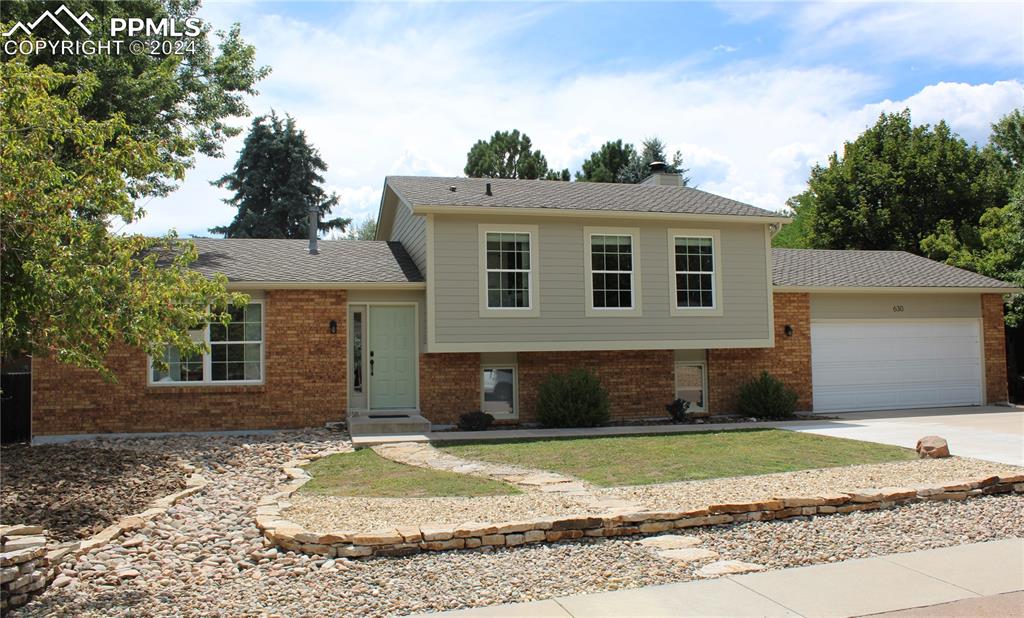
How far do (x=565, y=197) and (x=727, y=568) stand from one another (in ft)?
37.1

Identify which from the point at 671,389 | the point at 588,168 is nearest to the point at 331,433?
the point at 671,389

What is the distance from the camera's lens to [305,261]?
52.6 ft

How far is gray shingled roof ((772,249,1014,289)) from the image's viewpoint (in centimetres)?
1775

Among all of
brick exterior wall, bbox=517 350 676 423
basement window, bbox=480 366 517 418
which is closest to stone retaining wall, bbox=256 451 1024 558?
basement window, bbox=480 366 517 418

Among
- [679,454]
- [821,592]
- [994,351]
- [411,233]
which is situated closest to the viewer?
[821,592]

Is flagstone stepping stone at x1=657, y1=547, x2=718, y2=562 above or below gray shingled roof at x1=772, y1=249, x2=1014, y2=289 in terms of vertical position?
below

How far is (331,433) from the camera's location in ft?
45.8

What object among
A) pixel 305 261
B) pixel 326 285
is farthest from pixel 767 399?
pixel 305 261

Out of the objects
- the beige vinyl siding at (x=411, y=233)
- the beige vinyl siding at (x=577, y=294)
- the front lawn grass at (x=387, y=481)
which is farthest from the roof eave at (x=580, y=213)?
the front lawn grass at (x=387, y=481)

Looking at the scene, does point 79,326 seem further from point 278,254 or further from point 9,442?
point 278,254

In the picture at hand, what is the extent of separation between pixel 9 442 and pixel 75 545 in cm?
857

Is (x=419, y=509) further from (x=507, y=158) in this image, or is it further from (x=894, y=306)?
(x=507, y=158)

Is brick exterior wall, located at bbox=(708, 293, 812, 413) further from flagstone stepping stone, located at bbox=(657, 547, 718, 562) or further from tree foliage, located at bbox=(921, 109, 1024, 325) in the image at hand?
flagstone stepping stone, located at bbox=(657, 547, 718, 562)

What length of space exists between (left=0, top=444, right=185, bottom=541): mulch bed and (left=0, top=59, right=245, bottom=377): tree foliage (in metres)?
1.48
